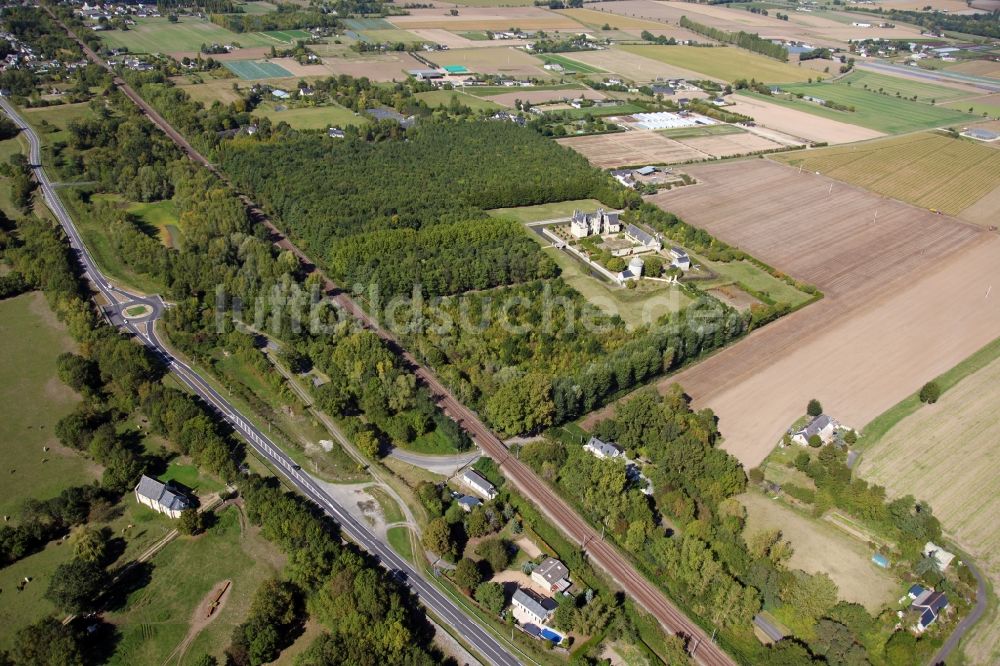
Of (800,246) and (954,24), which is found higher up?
(954,24)

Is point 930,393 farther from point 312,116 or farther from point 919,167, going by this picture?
point 312,116

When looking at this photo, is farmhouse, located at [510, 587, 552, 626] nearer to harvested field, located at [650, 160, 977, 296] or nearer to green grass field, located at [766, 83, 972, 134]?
harvested field, located at [650, 160, 977, 296]

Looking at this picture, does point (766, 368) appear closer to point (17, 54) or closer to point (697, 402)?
point (697, 402)

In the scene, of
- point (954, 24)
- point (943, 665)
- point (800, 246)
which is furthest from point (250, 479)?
point (954, 24)

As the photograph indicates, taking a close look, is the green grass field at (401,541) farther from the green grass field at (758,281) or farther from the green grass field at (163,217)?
the green grass field at (163,217)

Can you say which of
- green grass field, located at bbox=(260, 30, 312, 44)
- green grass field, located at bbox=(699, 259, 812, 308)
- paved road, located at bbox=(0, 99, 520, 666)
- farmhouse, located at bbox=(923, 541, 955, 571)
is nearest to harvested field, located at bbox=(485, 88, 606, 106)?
green grass field, located at bbox=(260, 30, 312, 44)

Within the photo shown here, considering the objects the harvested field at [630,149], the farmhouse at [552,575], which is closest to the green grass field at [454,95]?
the harvested field at [630,149]
